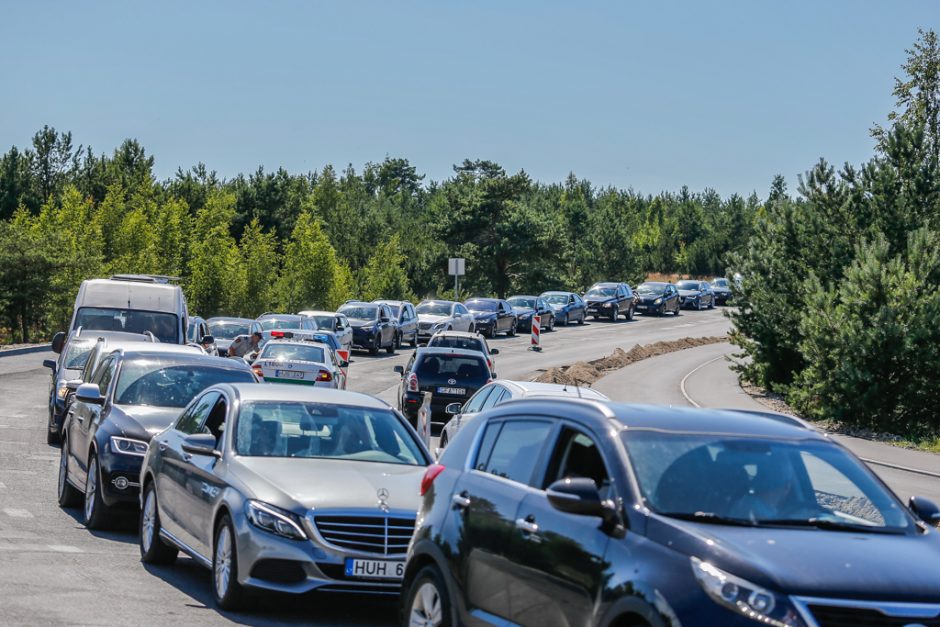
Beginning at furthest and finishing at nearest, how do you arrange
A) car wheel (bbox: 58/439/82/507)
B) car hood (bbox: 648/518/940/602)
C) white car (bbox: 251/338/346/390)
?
white car (bbox: 251/338/346/390)
car wheel (bbox: 58/439/82/507)
car hood (bbox: 648/518/940/602)

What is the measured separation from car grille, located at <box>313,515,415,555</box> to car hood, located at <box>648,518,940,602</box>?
148 inches

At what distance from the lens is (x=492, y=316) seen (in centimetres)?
5747

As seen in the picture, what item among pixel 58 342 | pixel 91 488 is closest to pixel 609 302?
pixel 58 342

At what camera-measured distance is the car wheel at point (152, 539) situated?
35.7ft

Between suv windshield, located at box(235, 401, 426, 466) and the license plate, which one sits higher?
suv windshield, located at box(235, 401, 426, 466)

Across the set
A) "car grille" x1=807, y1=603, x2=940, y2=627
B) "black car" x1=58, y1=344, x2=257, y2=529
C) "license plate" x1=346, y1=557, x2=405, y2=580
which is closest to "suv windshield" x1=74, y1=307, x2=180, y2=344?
"black car" x1=58, y1=344, x2=257, y2=529

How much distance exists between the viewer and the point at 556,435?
258 inches

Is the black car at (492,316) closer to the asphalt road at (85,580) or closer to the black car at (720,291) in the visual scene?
the black car at (720,291)

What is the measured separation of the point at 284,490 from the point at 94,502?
4.30m

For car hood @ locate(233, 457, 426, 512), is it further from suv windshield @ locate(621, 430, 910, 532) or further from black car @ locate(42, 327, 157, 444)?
black car @ locate(42, 327, 157, 444)

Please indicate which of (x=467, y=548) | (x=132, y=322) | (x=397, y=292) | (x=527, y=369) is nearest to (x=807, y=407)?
(x=527, y=369)

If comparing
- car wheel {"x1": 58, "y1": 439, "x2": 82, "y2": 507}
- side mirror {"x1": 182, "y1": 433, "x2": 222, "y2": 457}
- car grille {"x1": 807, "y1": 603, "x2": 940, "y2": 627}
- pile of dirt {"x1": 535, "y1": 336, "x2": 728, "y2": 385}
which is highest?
car grille {"x1": 807, "y1": 603, "x2": 940, "y2": 627}

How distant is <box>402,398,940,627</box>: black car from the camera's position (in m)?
4.98

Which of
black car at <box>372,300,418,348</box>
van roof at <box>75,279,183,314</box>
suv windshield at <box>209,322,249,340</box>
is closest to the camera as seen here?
van roof at <box>75,279,183,314</box>
